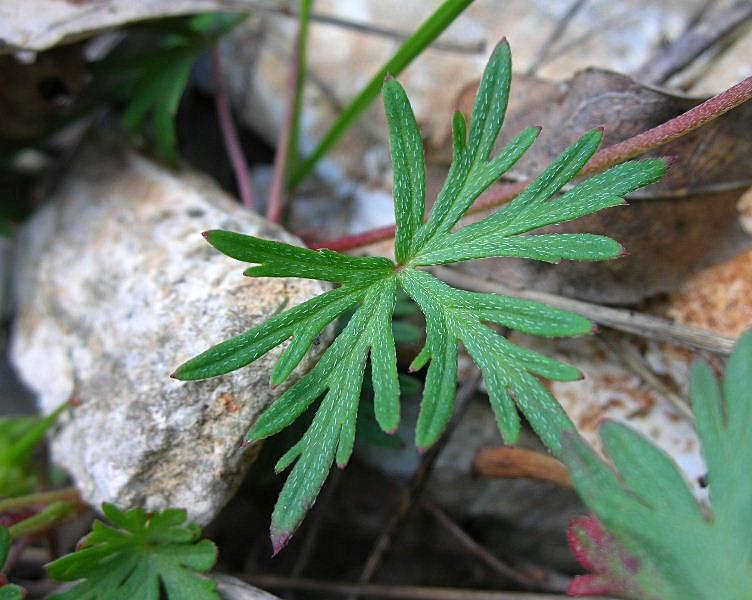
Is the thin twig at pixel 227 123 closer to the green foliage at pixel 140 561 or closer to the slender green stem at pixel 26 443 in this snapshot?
the slender green stem at pixel 26 443

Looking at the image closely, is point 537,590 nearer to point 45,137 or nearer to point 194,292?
point 194,292

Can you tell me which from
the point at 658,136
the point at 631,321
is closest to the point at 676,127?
the point at 658,136

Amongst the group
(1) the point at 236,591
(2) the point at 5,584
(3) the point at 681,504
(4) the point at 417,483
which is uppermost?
(3) the point at 681,504

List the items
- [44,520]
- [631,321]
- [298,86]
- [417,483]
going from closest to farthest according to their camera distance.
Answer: [44,520], [631,321], [417,483], [298,86]

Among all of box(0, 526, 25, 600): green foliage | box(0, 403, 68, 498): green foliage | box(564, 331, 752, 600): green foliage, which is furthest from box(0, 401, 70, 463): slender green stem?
box(564, 331, 752, 600): green foliage

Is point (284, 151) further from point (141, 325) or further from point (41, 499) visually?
point (41, 499)
